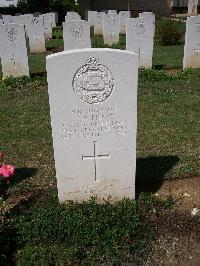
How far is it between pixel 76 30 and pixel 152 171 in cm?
743

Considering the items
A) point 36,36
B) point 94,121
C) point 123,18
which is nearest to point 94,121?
point 94,121

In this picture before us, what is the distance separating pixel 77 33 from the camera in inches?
460

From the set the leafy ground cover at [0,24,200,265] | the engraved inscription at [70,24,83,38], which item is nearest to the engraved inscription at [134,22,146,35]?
the engraved inscription at [70,24,83,38]

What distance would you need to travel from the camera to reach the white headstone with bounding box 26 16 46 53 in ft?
52.2

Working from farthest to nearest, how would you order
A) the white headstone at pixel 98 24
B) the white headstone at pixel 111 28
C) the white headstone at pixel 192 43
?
1. the white headstone at pixel 98 24
2. the white headstone at pixel 111 28
3. the white headstone at pixel 192 43

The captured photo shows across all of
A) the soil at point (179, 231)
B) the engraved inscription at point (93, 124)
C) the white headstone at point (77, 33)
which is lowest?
the soil at point (179, 231)

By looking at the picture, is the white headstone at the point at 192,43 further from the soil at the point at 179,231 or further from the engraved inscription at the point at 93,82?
the engraved inscription at the point at 93,82

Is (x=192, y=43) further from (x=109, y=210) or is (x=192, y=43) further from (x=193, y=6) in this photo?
(x=193, y=6)

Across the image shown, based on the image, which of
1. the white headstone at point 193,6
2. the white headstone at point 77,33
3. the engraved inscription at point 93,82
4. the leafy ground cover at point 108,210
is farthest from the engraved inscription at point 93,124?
the white headstone at point 193,6

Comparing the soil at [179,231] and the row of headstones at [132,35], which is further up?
the row of headstones at [132,35]

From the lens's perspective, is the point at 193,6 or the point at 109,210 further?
the point at 193,6

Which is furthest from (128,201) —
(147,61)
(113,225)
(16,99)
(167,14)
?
(167,14)

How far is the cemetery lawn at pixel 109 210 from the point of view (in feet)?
12.6

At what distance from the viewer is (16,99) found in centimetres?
911
